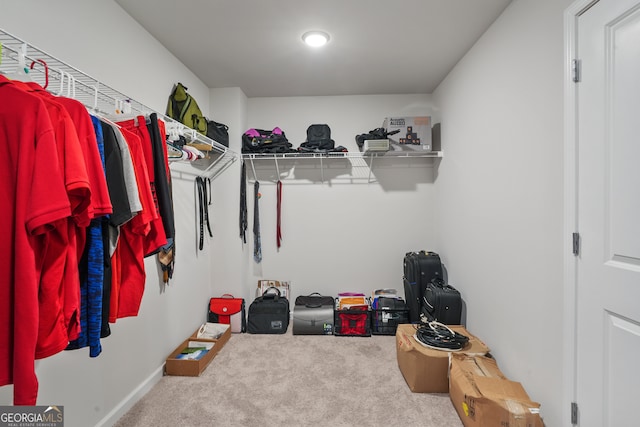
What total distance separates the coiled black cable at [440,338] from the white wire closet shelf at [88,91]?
2249 mm

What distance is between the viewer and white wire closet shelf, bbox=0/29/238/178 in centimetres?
99

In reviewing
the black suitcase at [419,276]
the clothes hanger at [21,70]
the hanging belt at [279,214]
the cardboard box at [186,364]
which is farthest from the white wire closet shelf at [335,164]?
the clothes hanger at [21,70]

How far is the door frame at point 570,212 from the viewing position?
1388 millimetres

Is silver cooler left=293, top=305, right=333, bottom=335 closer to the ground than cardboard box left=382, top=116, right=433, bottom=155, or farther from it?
closer to the ground

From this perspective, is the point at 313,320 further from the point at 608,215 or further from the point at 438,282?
the point at 608,215

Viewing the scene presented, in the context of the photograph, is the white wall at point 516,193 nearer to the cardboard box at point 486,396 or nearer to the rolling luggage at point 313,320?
the cardboard box at point 486,396

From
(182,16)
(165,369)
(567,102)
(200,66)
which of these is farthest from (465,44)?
(165,369)

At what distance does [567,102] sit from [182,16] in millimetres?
2334

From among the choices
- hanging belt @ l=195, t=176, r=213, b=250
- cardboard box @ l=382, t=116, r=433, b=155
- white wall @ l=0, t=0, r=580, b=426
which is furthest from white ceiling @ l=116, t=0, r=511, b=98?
hanging belt @ l=195, t=176, r=213, b=250

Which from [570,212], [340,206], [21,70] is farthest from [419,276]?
[21,70]

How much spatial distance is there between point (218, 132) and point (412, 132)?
199 centimetres

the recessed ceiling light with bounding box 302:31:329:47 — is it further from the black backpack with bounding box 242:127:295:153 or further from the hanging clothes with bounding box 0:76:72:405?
the hanging clothes with bounding box 0:76:72:405

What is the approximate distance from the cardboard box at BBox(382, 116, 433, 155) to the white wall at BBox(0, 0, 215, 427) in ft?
6.74

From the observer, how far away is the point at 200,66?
106 inches
